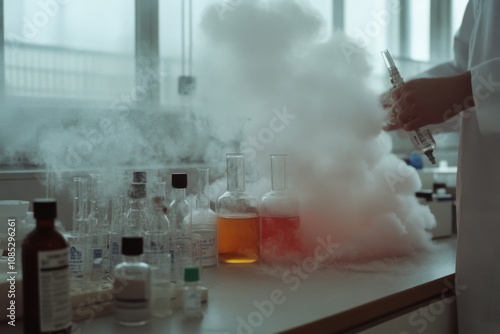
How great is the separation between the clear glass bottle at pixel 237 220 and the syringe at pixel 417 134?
1.39 ft

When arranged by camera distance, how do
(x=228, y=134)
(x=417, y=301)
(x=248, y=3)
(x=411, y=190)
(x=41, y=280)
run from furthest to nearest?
(x=228, y=134)
(x=411, y=190)
(x=248, y=3)
(x=417, y=301)
(x=41, y=280)

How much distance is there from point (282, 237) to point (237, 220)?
0.40ft

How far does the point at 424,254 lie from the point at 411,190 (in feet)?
0.59

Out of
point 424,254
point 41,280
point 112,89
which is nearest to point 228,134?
point 112,89

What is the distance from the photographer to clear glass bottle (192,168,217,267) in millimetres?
1238

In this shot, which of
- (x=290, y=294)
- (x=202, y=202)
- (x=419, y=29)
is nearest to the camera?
(x=290, y=294)

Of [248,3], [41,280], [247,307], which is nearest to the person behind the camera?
[41,280]

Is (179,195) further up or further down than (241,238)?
further up

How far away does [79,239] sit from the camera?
106 centimetres

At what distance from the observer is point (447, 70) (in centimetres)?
150

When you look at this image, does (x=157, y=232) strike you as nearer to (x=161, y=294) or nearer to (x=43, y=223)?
(x=161, y=294)

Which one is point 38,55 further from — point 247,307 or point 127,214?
point 247,307

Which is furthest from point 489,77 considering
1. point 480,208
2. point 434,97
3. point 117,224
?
point 117,224

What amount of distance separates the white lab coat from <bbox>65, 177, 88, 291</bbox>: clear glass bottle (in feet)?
2.73
